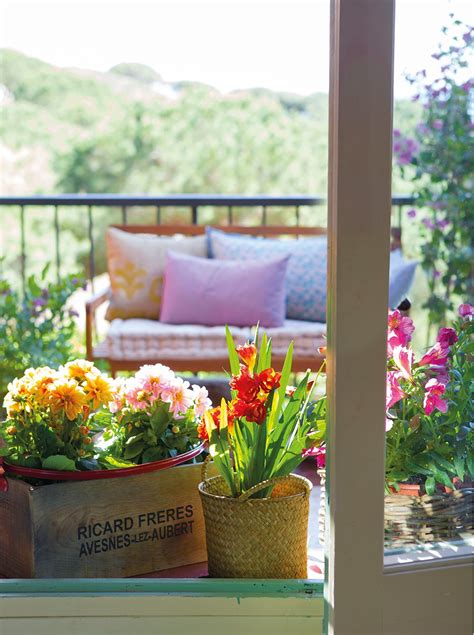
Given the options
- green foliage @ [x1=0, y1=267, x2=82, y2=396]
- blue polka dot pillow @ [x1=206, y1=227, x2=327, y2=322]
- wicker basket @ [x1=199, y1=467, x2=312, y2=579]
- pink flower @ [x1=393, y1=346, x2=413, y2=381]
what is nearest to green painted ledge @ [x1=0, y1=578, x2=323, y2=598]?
wicker basket @ [x1=199, y1=467, x2=312, y2=579]

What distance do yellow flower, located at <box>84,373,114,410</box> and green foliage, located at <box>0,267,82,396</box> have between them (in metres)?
1.96

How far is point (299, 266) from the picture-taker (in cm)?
398

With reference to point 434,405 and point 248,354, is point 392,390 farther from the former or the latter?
point 248,354

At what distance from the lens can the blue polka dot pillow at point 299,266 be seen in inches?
155

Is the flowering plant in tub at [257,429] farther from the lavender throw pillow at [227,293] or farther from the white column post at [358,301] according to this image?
the lavender throw pillow at [227,293]

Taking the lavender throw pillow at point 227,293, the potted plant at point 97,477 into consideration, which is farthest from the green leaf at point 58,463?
the lavender throw pillow at point 227,293

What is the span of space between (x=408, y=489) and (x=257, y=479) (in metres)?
0.26

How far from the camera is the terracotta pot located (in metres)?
1.32

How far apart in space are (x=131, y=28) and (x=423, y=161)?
705cm

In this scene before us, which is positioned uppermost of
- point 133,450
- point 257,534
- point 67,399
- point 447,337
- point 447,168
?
point 447,168

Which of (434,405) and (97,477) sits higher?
(434,405)

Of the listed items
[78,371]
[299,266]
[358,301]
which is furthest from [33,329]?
[358,301]

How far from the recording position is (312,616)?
4.66ft

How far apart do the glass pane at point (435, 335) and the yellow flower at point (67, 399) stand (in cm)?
55
